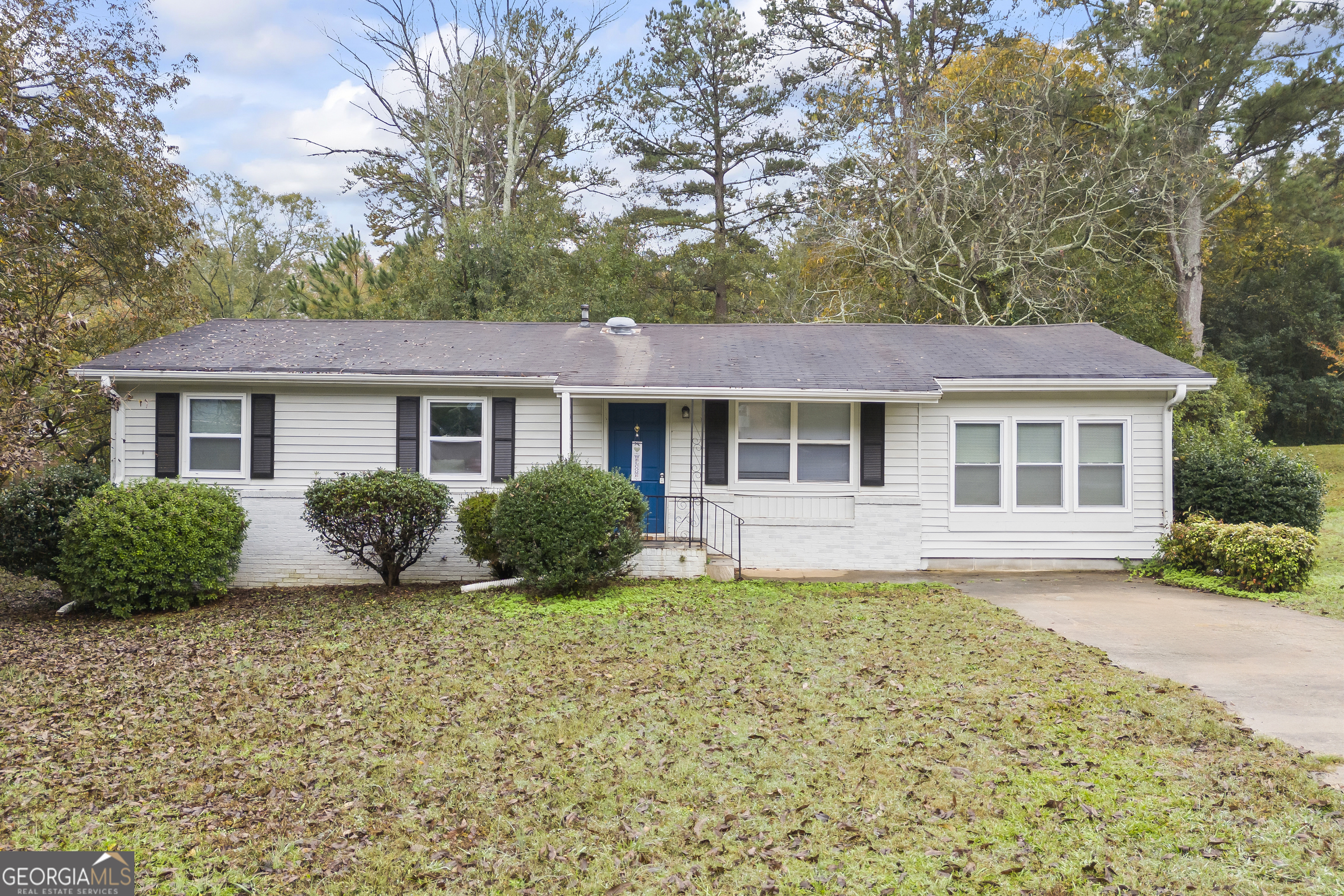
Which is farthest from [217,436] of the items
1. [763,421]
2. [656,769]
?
[656,769]

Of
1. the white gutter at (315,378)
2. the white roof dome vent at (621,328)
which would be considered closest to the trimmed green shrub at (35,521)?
the white gutter at (315,378)

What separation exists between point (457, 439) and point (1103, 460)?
935 cm

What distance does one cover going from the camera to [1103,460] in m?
11.1

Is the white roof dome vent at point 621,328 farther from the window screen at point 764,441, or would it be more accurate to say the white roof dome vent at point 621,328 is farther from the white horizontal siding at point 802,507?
the white horizontal siding at point 802,507

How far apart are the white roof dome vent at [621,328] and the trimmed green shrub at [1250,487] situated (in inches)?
346

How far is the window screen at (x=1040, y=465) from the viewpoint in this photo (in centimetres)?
1116

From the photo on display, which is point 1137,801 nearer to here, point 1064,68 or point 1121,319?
point 1121,319

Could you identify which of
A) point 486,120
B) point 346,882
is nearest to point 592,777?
point 346,882

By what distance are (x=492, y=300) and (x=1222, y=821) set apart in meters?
17.6

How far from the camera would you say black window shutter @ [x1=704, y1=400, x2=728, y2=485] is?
36.3 ft

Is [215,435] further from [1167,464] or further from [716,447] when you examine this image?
[1167,464]

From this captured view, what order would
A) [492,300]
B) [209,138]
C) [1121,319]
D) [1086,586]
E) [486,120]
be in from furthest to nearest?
[486,120]
[209,138]
[492,300]
[1121,319]
[1086,586]

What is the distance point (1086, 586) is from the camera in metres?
10.1

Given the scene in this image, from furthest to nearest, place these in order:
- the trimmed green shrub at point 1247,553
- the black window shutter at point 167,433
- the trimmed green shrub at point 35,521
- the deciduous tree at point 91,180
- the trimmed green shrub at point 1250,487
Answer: the deciduous tree at point 91,180 < the black window shutter at point 167,433 < the trimmed green shrub at point 1250,487 < the trimmed green shrub at point 35,521 < the trimmed green shrub at point 1247,553
